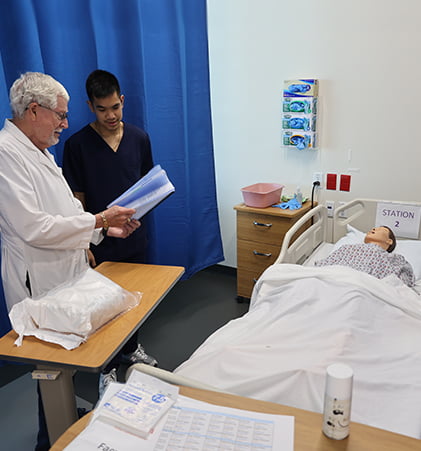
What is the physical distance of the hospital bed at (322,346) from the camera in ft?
4.25

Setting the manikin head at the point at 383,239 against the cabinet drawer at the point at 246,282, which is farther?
the cabinet drawer at the point at 246,282

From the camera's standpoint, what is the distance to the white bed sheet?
1.30 m

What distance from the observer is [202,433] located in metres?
0.94

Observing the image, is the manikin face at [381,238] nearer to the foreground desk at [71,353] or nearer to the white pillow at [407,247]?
the white pillow at [407,247]

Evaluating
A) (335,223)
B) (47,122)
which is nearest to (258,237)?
(335,223)

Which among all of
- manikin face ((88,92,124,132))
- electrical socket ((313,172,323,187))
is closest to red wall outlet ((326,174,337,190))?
electrical socket ((313,172,323,187))

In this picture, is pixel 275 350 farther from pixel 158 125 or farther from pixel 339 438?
pixel 158 125

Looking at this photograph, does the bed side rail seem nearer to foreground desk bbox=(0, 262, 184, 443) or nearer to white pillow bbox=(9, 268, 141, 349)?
foreground desk bbox=(0, 262, 184, 443)

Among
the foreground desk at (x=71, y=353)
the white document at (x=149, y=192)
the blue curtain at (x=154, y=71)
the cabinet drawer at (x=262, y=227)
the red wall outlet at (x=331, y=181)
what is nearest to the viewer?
the foreground desk at (x=71, y=353)

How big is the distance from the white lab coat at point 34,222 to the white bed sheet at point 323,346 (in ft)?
2.31

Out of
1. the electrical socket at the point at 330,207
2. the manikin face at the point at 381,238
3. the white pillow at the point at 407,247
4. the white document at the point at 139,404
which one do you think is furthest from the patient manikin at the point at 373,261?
the white document at the point at 139,404

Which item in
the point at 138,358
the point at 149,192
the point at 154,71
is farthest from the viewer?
the point at 154,71

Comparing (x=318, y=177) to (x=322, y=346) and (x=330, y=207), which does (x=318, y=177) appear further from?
(x=322, y=346)

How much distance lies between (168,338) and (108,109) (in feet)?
5.29
